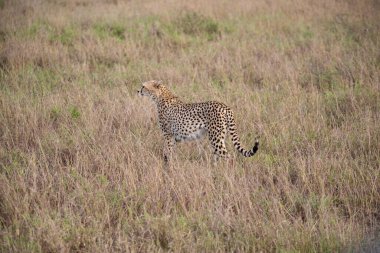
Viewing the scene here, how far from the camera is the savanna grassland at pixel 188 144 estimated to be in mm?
3256

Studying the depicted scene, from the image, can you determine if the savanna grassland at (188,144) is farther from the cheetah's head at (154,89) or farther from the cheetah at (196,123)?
the cheetah's head at (154,89)

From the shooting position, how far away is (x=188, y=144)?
529 cm

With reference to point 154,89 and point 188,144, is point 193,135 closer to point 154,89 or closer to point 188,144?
point 188,144

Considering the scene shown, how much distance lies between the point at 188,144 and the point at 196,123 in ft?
1.67

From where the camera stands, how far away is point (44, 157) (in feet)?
14.7

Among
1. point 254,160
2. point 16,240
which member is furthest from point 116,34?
point 16,240

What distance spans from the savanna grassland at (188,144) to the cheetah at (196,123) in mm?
172

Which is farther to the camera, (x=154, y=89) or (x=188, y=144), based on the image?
(x=154, y=89)

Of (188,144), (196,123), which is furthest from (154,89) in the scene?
(196,123)

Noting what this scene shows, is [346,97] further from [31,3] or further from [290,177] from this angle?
[31,3]

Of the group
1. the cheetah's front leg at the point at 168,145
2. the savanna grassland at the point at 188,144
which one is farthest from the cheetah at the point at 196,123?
the savanna grassland at the point at 188,144

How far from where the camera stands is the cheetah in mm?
4664

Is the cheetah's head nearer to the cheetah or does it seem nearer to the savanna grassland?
the cheetah

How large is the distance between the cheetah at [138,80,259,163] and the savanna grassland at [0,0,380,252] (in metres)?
0.17
